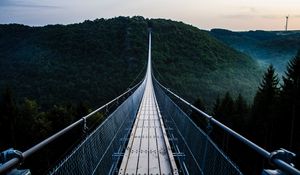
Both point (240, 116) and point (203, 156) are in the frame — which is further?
point (240, 116)

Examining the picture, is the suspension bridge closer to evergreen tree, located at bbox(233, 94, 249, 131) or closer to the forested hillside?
evergreen tree, located at bbox(233, 94, 249, 131)

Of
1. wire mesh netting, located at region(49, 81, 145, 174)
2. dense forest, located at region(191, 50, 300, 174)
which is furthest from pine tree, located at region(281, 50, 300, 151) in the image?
wire mesh netting, located at region(49, 81, 145, 174)

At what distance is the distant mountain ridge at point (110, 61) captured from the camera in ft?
227

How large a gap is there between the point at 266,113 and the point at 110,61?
5207 cm

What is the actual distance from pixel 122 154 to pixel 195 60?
8889cm

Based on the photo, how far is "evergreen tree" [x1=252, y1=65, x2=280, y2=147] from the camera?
33.6 metres

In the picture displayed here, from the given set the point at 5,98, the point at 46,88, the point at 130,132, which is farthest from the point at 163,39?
the point at 130,132

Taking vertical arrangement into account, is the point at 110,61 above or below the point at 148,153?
below

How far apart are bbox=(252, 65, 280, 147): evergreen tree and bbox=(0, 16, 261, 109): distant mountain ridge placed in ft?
84.6

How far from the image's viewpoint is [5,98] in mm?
38625

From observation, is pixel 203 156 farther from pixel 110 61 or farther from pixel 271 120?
pixel 110 61

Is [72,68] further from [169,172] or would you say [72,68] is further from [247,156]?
[169,172]

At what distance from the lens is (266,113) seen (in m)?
35.4

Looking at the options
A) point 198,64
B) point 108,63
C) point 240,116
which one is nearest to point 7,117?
point 240,116
